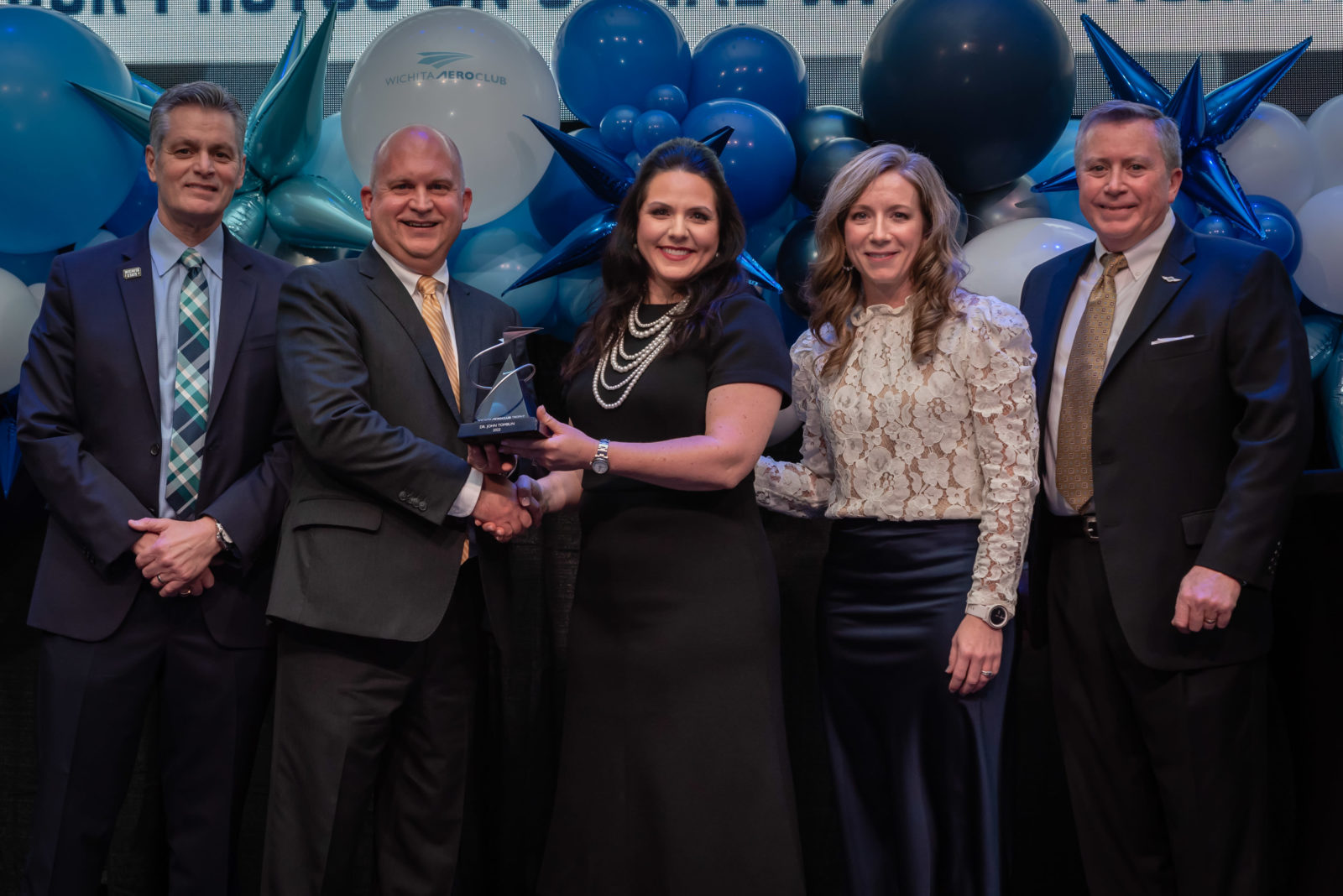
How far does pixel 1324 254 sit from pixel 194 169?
2.84 m

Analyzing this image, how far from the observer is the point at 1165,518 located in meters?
2.22

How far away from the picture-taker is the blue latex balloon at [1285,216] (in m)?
2.83

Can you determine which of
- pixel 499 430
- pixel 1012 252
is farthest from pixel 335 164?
pixel 1012 252

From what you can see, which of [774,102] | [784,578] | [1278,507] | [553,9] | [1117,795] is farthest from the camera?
[553,9]

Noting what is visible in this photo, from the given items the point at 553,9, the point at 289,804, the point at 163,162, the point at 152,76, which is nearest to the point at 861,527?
the point at 289,804

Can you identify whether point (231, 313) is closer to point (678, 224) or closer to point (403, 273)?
point (403, 273)

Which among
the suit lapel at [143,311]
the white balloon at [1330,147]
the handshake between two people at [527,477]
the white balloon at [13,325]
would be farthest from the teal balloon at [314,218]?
the white balloon at [1330,147]

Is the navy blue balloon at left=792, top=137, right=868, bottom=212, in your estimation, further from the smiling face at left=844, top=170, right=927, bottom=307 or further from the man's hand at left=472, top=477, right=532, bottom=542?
the man's hand at left=472, top=477, right=532, bottom=542

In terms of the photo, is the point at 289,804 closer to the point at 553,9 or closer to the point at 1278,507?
the point at 1278,507

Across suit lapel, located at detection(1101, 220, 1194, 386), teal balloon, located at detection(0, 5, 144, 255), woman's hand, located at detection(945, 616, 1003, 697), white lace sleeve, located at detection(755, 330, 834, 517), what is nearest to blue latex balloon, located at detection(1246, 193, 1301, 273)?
suit lapel, located at detection(1101, 220, 1194, 386)

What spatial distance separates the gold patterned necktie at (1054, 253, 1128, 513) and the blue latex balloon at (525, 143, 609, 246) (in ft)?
4.36

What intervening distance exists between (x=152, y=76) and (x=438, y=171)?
177 cm

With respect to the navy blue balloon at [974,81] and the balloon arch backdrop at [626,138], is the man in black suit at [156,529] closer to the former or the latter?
the balloon arch backdrop at [626,138]

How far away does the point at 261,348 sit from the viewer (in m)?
2.40
